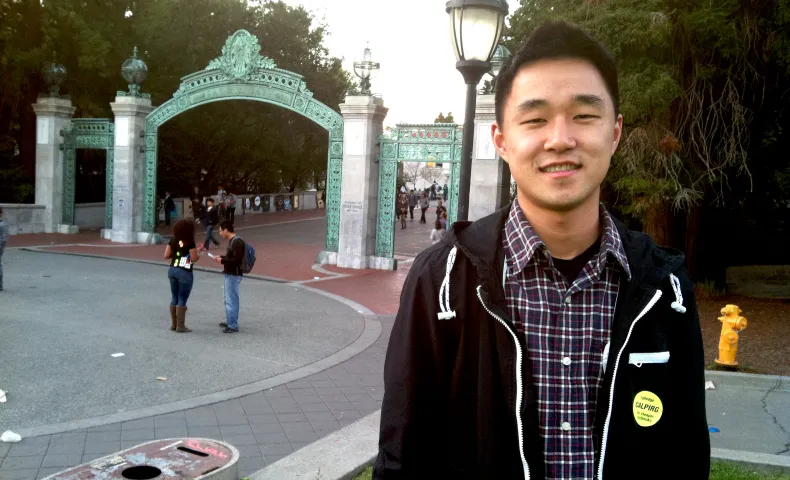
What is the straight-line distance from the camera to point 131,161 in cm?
2091

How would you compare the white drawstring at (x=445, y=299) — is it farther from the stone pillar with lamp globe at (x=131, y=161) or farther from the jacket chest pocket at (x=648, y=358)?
the stone pillar with lamp globe at (x=131, y=161)

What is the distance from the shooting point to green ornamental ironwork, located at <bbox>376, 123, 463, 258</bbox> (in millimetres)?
16781

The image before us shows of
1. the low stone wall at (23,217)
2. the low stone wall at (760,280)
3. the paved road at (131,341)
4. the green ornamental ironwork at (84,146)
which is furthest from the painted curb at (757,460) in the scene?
the low stone wall at (23,217)

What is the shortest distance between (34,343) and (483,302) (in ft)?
27.3

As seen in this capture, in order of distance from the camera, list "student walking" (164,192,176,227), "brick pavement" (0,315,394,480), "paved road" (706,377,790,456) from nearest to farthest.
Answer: "brick pavement" (0,315,394,480) < "paved road" (706,377,790,456) < "student walking" (164,192,176,227)

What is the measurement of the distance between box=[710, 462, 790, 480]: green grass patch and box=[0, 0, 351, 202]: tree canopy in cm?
2216

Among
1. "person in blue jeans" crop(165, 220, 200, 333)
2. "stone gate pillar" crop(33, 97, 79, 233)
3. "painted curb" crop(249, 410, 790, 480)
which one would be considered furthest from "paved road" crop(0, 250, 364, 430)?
"stone gate pillar" crop(33, 97, 79, 233)

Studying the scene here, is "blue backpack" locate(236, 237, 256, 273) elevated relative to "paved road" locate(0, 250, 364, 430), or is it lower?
elevated

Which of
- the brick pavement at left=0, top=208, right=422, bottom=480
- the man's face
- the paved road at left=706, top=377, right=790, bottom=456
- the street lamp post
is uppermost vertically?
the street lamp post

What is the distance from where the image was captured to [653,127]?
11336 millimetres

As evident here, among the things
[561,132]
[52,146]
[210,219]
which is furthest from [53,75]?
[561,132]

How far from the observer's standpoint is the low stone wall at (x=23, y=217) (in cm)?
2170

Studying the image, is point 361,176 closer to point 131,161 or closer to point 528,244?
point 131,161

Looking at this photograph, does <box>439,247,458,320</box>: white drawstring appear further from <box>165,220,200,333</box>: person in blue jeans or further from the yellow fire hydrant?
<box>165,220,200,333</box>: person in blue jeans
